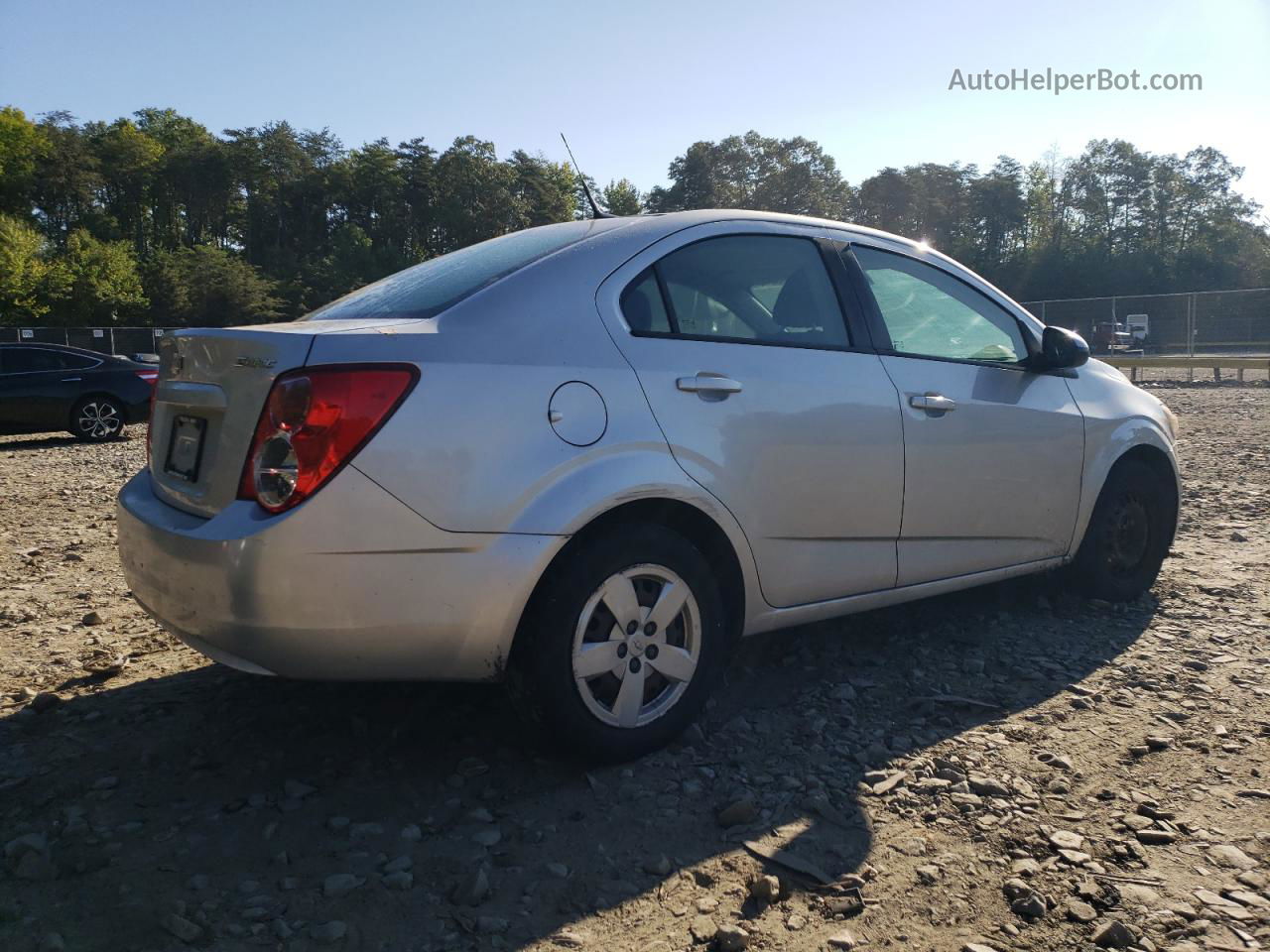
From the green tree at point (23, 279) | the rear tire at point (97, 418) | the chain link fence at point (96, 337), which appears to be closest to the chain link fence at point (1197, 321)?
the rear tire at point (97, 418)

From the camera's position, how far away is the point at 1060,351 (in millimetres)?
4164

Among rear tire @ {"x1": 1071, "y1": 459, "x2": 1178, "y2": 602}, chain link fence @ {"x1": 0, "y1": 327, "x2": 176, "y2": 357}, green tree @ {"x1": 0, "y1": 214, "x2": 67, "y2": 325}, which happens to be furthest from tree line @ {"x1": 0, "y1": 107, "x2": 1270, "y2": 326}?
rear tire @ {"x1": 1071, "y1": 459, "x2": 1178, "y2": 602}

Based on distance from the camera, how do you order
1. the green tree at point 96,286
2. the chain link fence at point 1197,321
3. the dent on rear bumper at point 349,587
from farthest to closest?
the green tree at point 96,286 → the chain link fence at point 1197,321 → the dent on rear bumper at point 349,587

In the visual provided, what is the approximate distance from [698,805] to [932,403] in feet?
5.67

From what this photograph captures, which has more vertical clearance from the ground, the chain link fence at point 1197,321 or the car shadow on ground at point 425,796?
the chain link fence at point 1197,321

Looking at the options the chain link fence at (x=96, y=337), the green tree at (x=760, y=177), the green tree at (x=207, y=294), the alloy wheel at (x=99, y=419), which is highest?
the green tree at (x=760, y=177)

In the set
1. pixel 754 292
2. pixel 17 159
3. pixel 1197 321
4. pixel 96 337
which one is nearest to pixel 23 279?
pixel 96 337

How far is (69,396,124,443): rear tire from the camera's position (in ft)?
44.3

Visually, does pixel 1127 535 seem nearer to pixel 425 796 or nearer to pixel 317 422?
pixel 425 796

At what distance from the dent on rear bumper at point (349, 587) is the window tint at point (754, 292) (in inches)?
38.6

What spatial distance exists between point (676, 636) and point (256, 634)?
1.20 meters

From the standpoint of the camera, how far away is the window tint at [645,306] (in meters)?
3.04

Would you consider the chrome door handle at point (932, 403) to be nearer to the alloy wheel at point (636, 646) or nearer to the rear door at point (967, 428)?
the rear door at point (967, 428)

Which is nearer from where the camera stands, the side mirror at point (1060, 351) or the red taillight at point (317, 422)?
the red taillight at point (317, 422)
